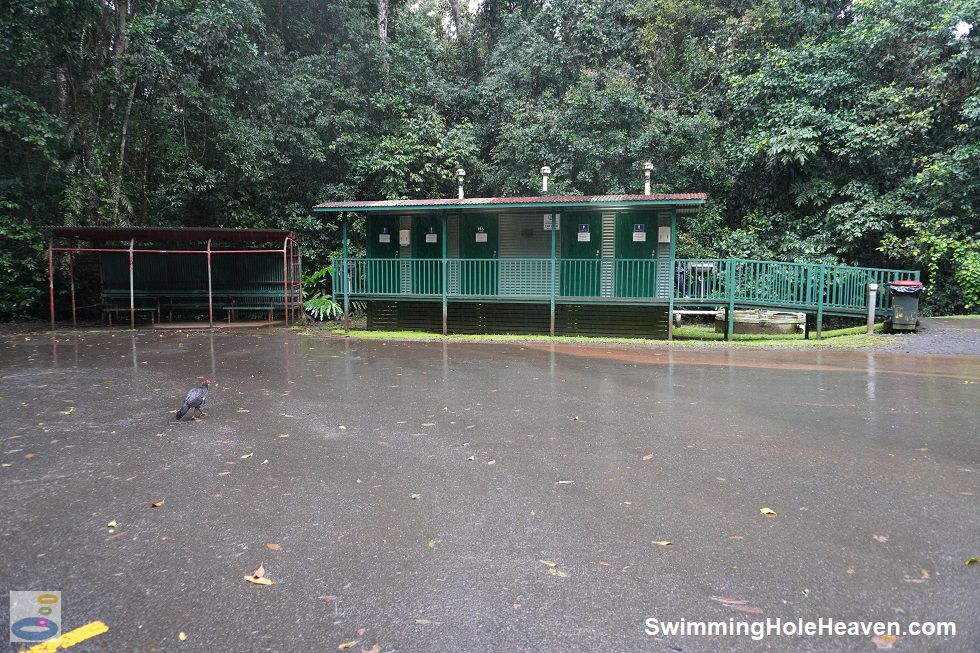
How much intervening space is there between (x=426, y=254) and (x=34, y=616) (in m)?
13.6

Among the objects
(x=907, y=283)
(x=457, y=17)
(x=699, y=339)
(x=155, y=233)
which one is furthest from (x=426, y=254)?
(x=457, y=17)

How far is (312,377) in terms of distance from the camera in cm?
895

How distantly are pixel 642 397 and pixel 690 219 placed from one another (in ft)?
45.2

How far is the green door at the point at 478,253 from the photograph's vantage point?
1547 cm

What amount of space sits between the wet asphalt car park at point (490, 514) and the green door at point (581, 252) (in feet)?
23.9

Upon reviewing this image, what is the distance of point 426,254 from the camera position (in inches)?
632

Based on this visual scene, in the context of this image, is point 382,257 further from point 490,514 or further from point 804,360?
point 490,514

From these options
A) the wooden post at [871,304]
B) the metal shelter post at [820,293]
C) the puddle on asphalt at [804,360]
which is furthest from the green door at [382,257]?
the wooden post at [871,304]

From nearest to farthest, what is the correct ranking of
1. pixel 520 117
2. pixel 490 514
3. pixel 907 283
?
pixel 490 514 < pixel 907 283 < pixel 520 117

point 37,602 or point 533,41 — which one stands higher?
point 533,41

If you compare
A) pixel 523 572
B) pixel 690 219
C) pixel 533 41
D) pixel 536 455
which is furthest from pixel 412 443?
pixel 533 41

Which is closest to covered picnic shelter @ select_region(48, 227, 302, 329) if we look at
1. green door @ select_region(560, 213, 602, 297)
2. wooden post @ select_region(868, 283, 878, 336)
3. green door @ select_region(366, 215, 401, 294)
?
green door @ select_region(366, 215, 401, 294)

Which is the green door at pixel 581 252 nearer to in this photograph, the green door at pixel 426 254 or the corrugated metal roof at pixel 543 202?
the corrugated metal roof at pixel 543 202

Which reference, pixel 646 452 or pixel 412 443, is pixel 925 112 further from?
pixel 412 443
